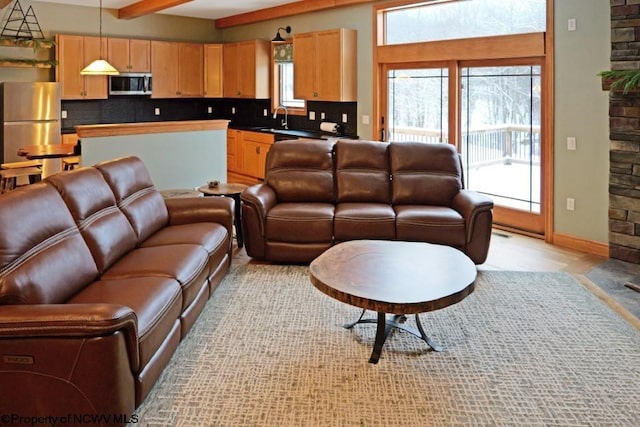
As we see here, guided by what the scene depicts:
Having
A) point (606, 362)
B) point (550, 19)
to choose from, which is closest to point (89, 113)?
point (550, 19)

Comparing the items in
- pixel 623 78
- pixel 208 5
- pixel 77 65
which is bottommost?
pixel 623 78

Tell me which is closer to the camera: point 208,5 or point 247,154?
point 208,5

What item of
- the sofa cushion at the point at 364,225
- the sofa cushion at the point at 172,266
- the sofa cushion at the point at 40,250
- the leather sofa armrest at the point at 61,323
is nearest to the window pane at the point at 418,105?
the sofa cushion at the point at 364,225

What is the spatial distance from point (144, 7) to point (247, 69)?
1.96 metres

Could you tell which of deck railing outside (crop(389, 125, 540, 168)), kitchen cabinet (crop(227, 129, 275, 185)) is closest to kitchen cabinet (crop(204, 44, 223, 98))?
kitchen cabinet (crop(227, 129, 275, 185))

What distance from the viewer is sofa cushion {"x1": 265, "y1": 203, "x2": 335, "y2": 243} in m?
4.68

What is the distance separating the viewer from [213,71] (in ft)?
32.7

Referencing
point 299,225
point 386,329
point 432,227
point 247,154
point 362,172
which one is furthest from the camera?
point 247,154

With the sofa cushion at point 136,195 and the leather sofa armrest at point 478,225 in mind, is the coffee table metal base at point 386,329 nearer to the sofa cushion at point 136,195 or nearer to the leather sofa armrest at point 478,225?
the leather sofa armrest at point 478,225

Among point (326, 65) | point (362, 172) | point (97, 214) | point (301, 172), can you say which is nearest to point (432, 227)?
point (362, 172)

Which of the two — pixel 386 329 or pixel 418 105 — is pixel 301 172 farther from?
pixel 418 105

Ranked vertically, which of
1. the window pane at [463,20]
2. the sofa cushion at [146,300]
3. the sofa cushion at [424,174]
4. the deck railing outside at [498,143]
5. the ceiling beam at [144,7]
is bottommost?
the sofa cushion at [146,300]

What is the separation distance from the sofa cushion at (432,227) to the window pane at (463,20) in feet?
7.75

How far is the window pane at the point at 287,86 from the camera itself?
360 inches
